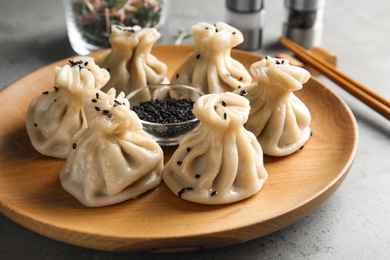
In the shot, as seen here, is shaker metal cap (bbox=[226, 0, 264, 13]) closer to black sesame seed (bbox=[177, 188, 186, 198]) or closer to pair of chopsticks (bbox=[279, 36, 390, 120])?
pair of chopsticks (bbox=[279, 36, 390, 120])

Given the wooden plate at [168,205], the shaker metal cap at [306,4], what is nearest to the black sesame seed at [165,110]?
the wooden plate at [168,205]

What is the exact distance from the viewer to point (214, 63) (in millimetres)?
3723

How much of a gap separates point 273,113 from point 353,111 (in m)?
1.02

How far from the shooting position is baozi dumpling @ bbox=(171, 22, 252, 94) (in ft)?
12.0

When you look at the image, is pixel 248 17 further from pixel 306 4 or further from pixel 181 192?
pixel 181 192

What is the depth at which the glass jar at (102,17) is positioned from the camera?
464 cm

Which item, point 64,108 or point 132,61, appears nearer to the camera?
point 64,108

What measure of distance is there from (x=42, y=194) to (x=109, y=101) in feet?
1.82

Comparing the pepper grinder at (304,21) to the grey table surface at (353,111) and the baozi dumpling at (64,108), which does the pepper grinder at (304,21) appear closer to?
the grey table surface at (353,111)

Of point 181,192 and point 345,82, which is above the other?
point 181,192

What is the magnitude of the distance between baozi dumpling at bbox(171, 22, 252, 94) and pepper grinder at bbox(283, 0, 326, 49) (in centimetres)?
127

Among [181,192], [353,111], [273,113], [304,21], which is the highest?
[273,113]

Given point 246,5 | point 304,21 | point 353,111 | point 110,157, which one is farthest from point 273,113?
point 304,21

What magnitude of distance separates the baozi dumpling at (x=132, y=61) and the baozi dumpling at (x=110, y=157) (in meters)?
0.74
